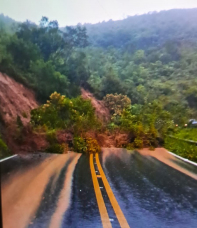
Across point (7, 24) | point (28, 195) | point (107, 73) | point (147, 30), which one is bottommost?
point (28, 195)

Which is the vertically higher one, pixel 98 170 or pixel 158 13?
pixel 158 13

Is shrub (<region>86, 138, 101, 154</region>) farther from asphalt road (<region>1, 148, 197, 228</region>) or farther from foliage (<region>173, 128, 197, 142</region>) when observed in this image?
foliage (<region>173, 128, 197, 142</region>)

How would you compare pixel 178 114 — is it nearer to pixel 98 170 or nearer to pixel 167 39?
pixel 98 170

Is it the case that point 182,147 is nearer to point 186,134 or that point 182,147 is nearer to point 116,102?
point 186,134

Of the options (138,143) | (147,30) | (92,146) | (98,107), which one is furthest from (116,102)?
(147,30)

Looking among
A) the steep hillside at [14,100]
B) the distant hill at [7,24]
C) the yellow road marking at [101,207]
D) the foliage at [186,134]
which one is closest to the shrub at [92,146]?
the steep hillside at [14,100]

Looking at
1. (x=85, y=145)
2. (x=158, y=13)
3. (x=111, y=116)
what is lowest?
(x=85, y=145)

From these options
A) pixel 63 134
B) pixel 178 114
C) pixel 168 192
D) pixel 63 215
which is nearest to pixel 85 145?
pixel 63 134
